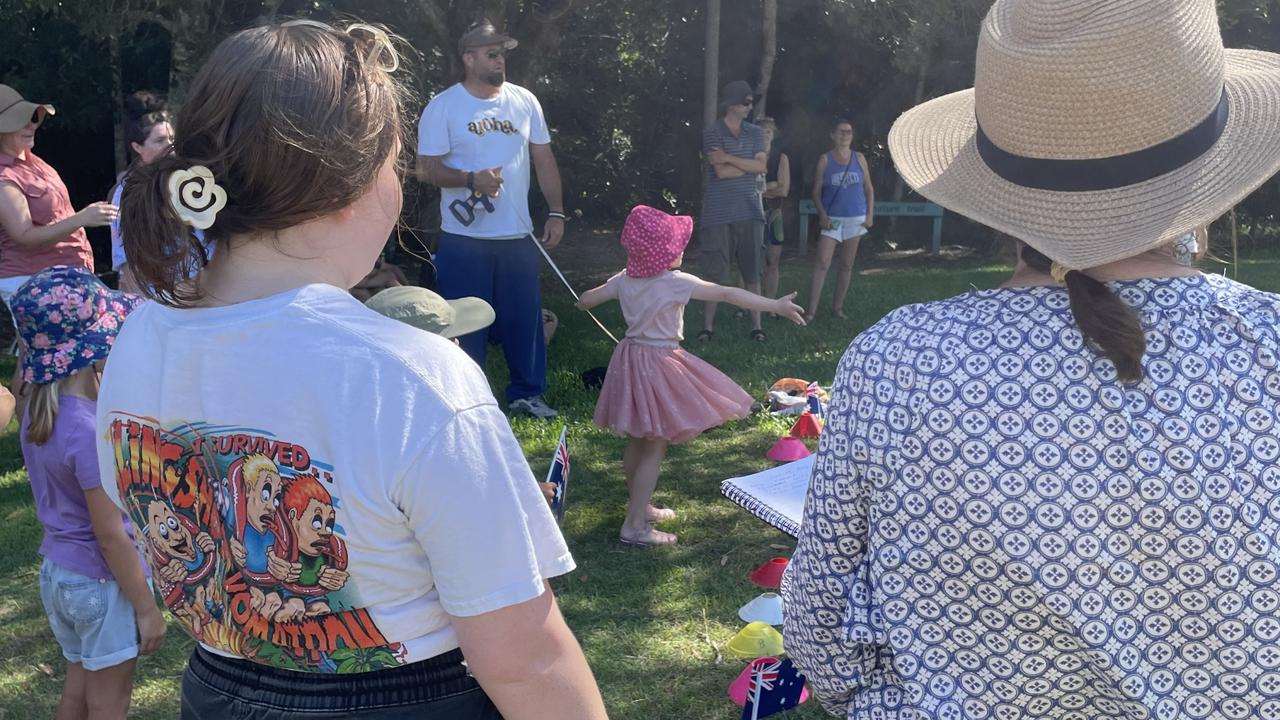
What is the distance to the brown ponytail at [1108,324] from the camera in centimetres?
137

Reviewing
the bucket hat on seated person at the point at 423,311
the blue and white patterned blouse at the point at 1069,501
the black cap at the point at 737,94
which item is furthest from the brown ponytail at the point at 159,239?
the black cap at the point at 737,94

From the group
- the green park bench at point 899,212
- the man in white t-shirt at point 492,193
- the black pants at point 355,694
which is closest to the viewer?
the black pants at point 355,694

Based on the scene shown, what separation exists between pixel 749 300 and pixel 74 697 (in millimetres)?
2721

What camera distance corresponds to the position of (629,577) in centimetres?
461

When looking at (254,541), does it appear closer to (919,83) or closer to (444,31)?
(444,31)

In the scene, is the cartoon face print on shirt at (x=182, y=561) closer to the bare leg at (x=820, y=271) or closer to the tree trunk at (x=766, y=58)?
the bare leg at (x=820, y=271)

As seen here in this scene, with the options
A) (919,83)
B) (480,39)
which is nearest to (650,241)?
(480,39)

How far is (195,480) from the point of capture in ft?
4.46

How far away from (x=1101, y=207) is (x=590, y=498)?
4224 mm

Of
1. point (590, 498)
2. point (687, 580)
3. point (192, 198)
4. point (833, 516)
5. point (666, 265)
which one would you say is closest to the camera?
point (192, 198)

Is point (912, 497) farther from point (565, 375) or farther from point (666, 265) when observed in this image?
point (565, 375)

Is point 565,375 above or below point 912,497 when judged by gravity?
below

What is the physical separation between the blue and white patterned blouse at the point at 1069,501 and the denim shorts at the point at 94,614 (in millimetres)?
2225

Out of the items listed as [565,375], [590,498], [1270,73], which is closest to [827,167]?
[565,375]
